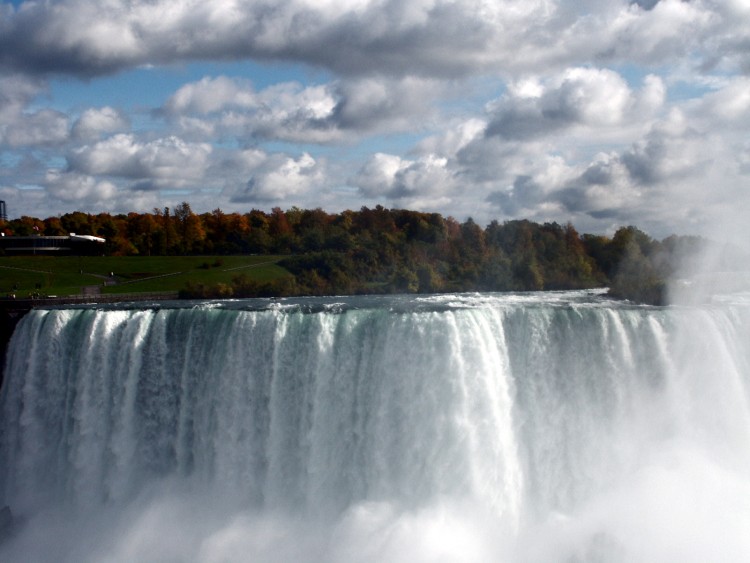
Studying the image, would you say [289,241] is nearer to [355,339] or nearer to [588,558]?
[355,339]

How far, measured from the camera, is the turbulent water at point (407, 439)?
574 inches

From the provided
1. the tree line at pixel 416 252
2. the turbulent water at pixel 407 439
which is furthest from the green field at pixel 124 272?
the turbulent water at pixel 407 439

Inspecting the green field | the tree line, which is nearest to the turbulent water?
the tree line

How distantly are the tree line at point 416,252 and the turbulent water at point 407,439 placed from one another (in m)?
9.19

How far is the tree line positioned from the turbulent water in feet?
30.1

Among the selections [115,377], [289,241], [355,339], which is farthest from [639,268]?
[115,377]

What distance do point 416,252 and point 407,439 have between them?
27.4 meters

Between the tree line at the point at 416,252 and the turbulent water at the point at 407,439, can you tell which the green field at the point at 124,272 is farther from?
the turbulent water at the point at 407,439

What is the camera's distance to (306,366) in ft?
52.3

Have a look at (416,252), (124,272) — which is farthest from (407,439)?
(124,272)

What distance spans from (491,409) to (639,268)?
85.3 ft

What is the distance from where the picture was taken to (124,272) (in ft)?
138

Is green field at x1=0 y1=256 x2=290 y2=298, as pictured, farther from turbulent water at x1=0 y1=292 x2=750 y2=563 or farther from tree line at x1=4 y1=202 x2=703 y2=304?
turbulent water at x1=0 y1=292 x2=750 y2=563

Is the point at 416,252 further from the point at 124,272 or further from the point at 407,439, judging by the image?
the point at 407,439
